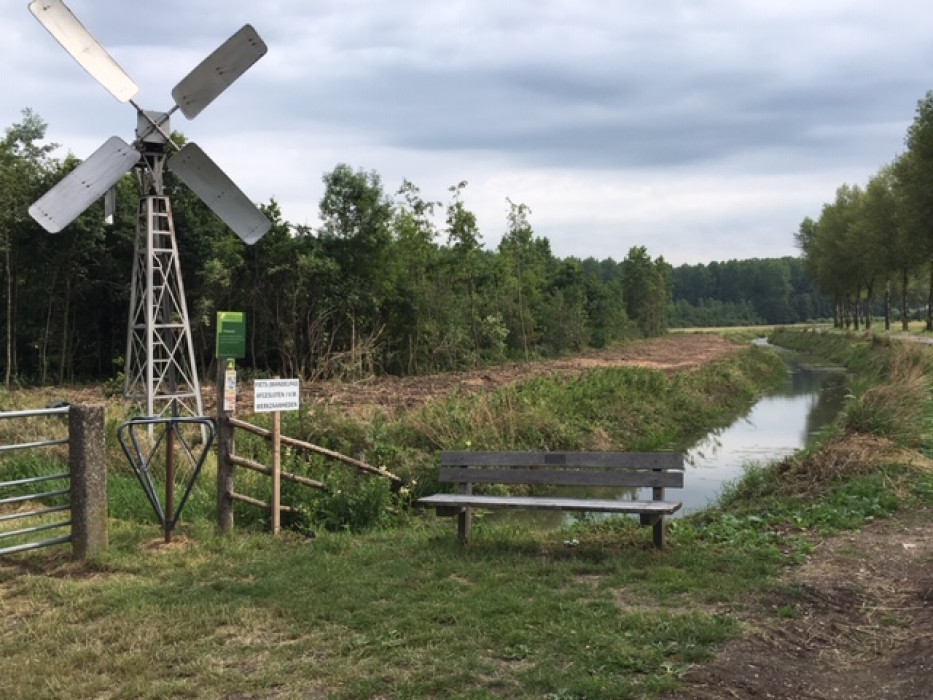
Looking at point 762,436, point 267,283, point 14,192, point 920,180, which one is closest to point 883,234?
point 920,180

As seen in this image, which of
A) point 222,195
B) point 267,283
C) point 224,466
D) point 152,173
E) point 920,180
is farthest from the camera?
point 920,180

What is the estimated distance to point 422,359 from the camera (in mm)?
29109

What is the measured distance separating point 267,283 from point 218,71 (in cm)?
1280

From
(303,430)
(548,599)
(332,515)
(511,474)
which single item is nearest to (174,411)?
(303,430)

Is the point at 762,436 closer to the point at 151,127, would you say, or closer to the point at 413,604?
the point at 151,127

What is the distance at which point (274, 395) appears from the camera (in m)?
8.30

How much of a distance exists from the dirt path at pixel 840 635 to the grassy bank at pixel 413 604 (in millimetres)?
179

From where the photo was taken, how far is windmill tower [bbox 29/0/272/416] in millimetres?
11898

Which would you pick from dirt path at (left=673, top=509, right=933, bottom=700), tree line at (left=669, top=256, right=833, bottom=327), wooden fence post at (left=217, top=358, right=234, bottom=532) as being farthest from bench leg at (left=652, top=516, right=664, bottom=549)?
tree line at (left=669, top=256, right=833, bottom=327)

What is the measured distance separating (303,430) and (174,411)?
181 cm

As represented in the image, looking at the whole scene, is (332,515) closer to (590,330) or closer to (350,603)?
(350,603)

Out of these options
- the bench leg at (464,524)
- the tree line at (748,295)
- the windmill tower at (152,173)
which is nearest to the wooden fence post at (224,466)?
the bench leg at (464,524)

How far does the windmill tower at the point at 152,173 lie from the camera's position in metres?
11.9

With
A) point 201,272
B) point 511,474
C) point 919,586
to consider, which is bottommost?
point 919,586
